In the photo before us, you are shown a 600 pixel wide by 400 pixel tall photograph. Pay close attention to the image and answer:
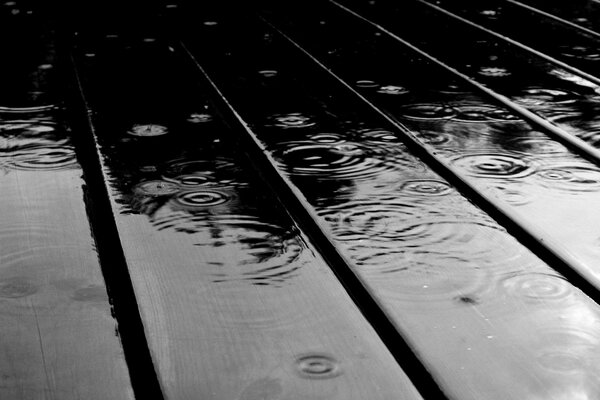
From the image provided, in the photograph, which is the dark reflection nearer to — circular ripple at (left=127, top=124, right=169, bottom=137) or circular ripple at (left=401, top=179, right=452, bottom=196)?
circular ripple at (left=127, top=124, right=169, bottom=137)

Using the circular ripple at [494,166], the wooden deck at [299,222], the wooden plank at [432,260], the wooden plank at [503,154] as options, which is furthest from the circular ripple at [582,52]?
the circular ripple at [494,166]

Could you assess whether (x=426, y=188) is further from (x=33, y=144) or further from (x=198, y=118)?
(x=33, y=144)

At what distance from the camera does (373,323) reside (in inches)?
30.4

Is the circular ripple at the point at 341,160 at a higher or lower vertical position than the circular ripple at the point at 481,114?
higher

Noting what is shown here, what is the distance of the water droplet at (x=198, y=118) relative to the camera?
4.43ft

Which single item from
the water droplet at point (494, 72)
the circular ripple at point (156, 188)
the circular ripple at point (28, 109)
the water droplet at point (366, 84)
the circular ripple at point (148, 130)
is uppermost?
the circular ripple at point (156, 188)

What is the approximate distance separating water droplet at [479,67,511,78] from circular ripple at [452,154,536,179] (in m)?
0.48

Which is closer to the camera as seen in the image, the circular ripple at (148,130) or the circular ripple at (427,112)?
the circular ripple at (148,130)

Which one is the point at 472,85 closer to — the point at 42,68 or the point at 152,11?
the point at 42,68

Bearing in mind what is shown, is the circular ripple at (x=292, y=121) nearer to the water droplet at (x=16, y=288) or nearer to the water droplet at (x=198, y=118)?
the water droplet at (x=198, y=118)

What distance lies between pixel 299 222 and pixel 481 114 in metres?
0.54

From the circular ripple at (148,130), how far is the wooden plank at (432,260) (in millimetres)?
131

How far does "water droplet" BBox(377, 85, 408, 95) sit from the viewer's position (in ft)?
5.03

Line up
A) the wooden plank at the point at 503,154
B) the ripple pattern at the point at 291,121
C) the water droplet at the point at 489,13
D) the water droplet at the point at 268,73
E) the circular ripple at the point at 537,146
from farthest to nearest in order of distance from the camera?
the water droplet at the point at 489,13
the water droplet at the point at 268,73
the ripple pattern at the point at 291,121
the circular ripple at the point at 537,146
the wooden plank at the point at 503,154
